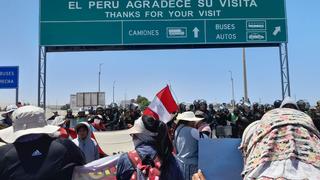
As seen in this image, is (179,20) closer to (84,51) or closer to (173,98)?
(84,51)

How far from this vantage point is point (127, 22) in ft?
53.6

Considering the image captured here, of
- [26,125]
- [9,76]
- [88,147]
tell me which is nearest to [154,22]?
[9,76]

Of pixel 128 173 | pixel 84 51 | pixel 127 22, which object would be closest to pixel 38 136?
pixel 128 173

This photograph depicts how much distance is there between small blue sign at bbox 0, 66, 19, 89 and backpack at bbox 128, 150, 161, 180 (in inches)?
549

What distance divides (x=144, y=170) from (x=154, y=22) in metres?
13.1

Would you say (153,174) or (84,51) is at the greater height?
(84,51)

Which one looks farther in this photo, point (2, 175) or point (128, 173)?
point (128, 173)

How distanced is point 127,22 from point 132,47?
1067 millimetres

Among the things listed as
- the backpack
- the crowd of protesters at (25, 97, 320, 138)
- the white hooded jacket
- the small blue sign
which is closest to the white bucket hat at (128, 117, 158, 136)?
the backpack

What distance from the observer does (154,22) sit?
53.6 feet

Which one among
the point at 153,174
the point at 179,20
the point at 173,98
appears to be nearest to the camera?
the point at 153,174

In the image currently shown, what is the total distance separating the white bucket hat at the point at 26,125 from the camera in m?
3.31

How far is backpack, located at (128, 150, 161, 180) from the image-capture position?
3574mm

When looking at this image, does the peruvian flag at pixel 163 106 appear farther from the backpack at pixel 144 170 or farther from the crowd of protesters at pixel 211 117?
the backpack at pixel 144 170
